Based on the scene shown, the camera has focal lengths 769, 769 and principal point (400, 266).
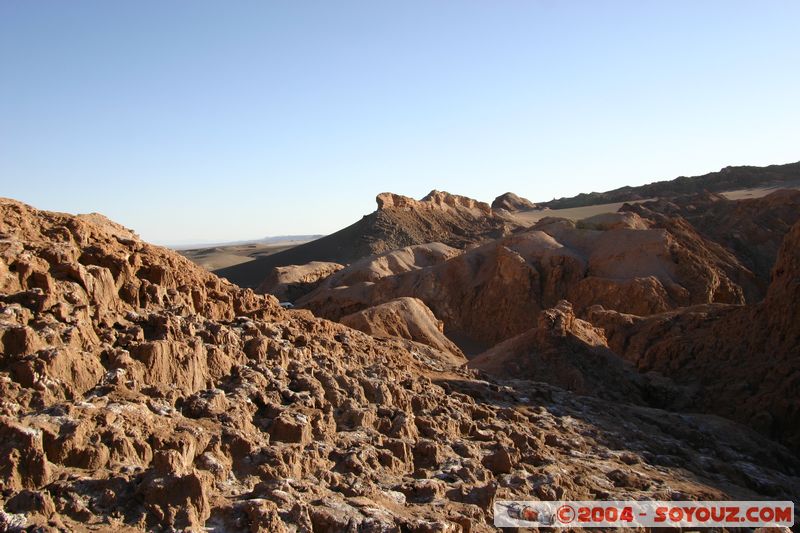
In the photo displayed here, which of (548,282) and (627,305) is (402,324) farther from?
(548,282)

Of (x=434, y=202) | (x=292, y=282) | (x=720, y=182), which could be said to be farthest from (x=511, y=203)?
(x=292, y=282)

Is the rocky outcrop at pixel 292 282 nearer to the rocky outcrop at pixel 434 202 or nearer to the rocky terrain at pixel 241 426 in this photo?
the rocky outcrop at pixel 434 202

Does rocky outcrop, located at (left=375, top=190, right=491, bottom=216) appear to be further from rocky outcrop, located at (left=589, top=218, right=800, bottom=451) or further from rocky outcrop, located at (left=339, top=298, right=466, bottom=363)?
rocky outcrop, located at (left=589, top=218, right=800, bottom=451)

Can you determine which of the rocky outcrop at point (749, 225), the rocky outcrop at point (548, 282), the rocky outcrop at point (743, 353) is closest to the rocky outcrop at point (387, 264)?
the rocky outcrop at point (548, 282)

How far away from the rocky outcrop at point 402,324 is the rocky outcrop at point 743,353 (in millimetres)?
4671

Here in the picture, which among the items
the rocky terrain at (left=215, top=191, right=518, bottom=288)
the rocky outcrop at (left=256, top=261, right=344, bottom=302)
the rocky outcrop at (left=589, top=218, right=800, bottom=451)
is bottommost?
the rocky outcrop at (left=589, top=218, right=800, bottom=451)

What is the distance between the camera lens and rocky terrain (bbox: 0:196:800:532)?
4617 mm

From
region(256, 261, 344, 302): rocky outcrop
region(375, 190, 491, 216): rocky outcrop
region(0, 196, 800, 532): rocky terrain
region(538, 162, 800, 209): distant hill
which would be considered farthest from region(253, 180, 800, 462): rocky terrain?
region(538, 162, 800, 209): distant hill

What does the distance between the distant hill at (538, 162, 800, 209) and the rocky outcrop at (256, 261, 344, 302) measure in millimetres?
39871

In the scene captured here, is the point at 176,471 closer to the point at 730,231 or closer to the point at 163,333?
the point at 163,333

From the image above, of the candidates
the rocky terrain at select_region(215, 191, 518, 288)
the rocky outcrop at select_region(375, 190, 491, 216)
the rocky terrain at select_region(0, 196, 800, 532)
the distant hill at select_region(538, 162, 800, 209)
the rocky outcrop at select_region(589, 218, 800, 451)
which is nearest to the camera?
the rocky terrain at select_region(0, 196, 800, 532)

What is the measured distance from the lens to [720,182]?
68250 millimetres

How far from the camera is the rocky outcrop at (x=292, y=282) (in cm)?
3238

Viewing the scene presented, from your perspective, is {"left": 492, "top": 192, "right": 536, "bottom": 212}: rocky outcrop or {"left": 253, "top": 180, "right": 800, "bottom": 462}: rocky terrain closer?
{"left": 253, "top": 180, "right": 800, "bottom": 462}: rocky terrain
